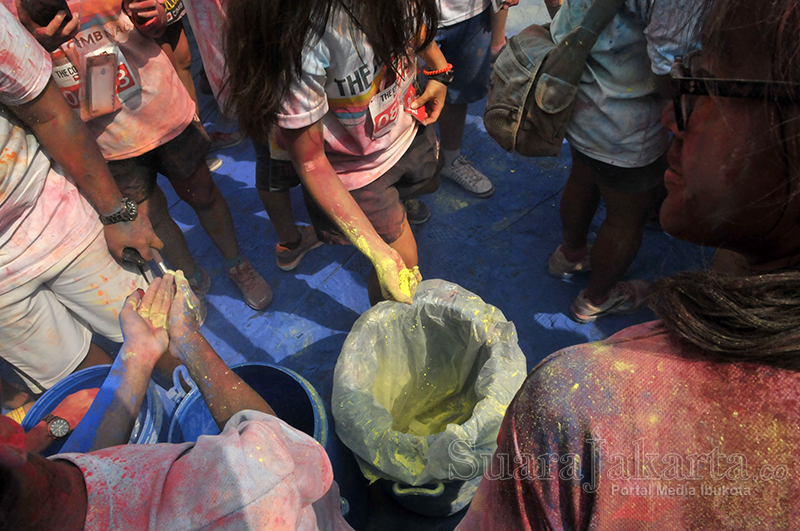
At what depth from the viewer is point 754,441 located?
18.2 inches

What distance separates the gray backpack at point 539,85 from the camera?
124 centimetres

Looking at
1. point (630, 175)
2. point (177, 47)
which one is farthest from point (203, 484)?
point (177, 47)

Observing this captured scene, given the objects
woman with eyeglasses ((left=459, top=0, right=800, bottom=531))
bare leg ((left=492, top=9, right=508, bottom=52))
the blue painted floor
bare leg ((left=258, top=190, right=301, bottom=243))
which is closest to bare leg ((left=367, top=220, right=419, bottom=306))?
the blue painted floor

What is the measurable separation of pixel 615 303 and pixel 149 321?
1711 millimetres

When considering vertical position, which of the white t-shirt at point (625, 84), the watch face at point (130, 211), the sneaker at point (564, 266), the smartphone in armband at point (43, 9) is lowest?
the sneaker at point (564, 266)

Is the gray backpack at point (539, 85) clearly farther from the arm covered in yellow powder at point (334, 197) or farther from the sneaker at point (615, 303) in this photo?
the sneaker at point (615, 303)

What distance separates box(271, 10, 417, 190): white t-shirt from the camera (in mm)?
1133

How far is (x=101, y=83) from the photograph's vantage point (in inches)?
58.9

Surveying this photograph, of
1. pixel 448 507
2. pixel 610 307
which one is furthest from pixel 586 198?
pixel 448 507

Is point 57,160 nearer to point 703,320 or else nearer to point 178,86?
point 178,86

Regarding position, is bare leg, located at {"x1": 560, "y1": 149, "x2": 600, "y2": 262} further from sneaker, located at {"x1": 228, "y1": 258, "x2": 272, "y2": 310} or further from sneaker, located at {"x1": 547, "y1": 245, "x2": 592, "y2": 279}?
sneaker, located at {"x1": 228, "y1": 258, "x2": 272, "y2": 310}

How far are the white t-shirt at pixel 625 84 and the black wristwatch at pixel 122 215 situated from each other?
1.46 m

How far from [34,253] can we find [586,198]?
188cm

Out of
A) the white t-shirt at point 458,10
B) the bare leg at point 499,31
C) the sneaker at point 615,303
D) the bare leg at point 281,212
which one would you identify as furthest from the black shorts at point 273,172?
the bare leg at point 499,31
